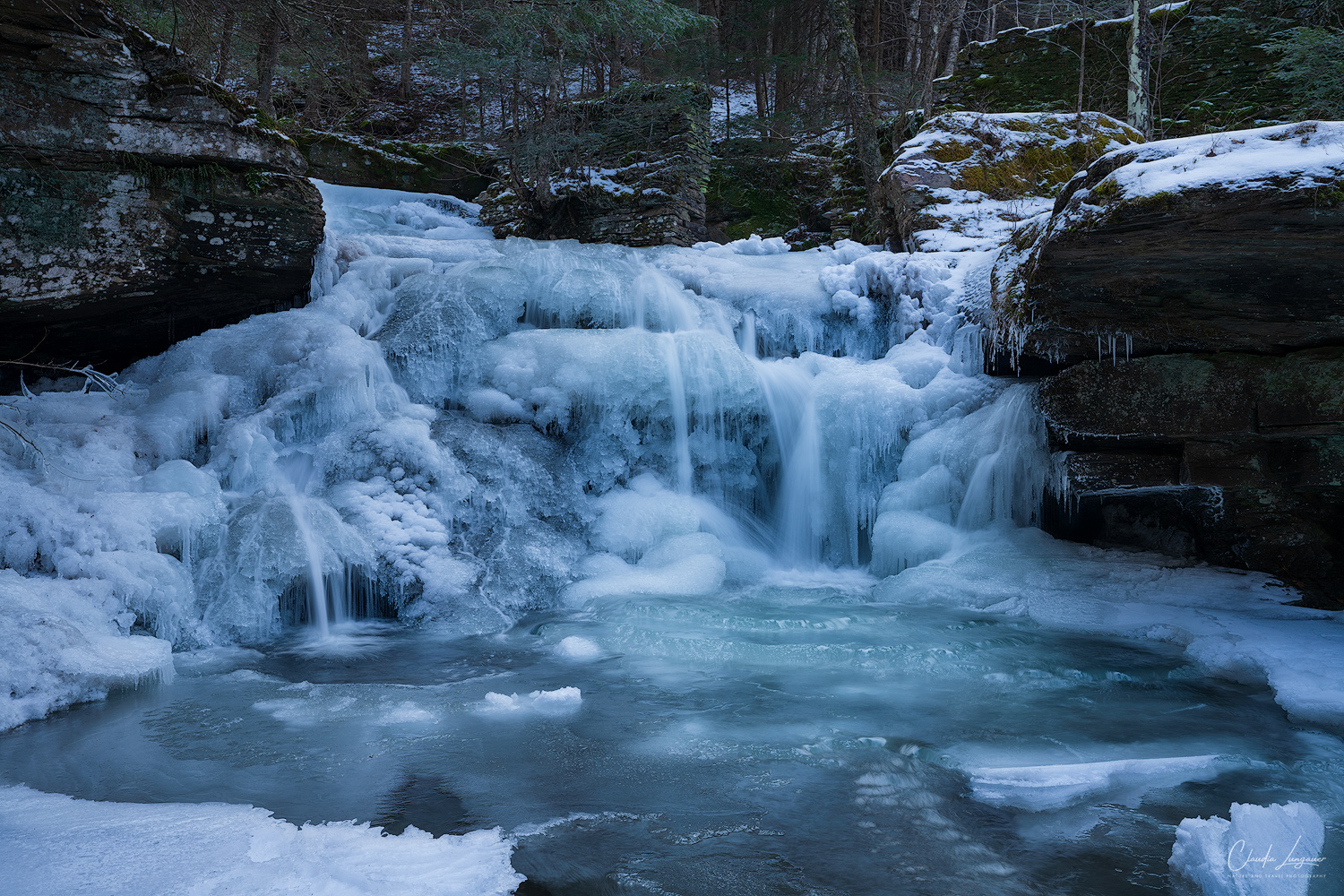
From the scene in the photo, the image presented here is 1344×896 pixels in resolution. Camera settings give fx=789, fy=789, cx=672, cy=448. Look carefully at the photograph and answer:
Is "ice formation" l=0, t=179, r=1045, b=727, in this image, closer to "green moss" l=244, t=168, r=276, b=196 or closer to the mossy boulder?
"green moss" l=244, t=168, r=276, b=196

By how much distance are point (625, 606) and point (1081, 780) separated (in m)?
3.07

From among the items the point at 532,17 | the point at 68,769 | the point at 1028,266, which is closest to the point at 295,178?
the point at 532,17

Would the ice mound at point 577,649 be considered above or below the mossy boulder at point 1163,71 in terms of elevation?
below

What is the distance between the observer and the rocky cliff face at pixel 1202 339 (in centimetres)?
394

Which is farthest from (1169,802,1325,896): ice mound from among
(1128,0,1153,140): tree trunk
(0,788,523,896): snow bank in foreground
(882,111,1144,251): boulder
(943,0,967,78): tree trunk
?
Answer: (943,0,967,78): tree trunk

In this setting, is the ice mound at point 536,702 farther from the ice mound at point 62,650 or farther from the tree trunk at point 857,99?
the tree trunk at point 857,99

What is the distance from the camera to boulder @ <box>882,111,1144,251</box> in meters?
8.07

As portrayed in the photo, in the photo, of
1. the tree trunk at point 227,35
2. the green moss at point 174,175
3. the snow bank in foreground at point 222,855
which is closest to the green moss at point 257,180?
the green moss at point 174,175

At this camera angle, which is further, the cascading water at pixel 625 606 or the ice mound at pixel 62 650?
the ice mound at pixel 62 650

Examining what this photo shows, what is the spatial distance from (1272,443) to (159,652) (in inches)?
248

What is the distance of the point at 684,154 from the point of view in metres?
12.0

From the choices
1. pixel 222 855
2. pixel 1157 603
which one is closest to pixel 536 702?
pixel 222 855

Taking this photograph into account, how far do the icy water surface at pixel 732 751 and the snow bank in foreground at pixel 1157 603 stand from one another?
0.19 metres

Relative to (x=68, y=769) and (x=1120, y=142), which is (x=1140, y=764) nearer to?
(x=68, y=769)
